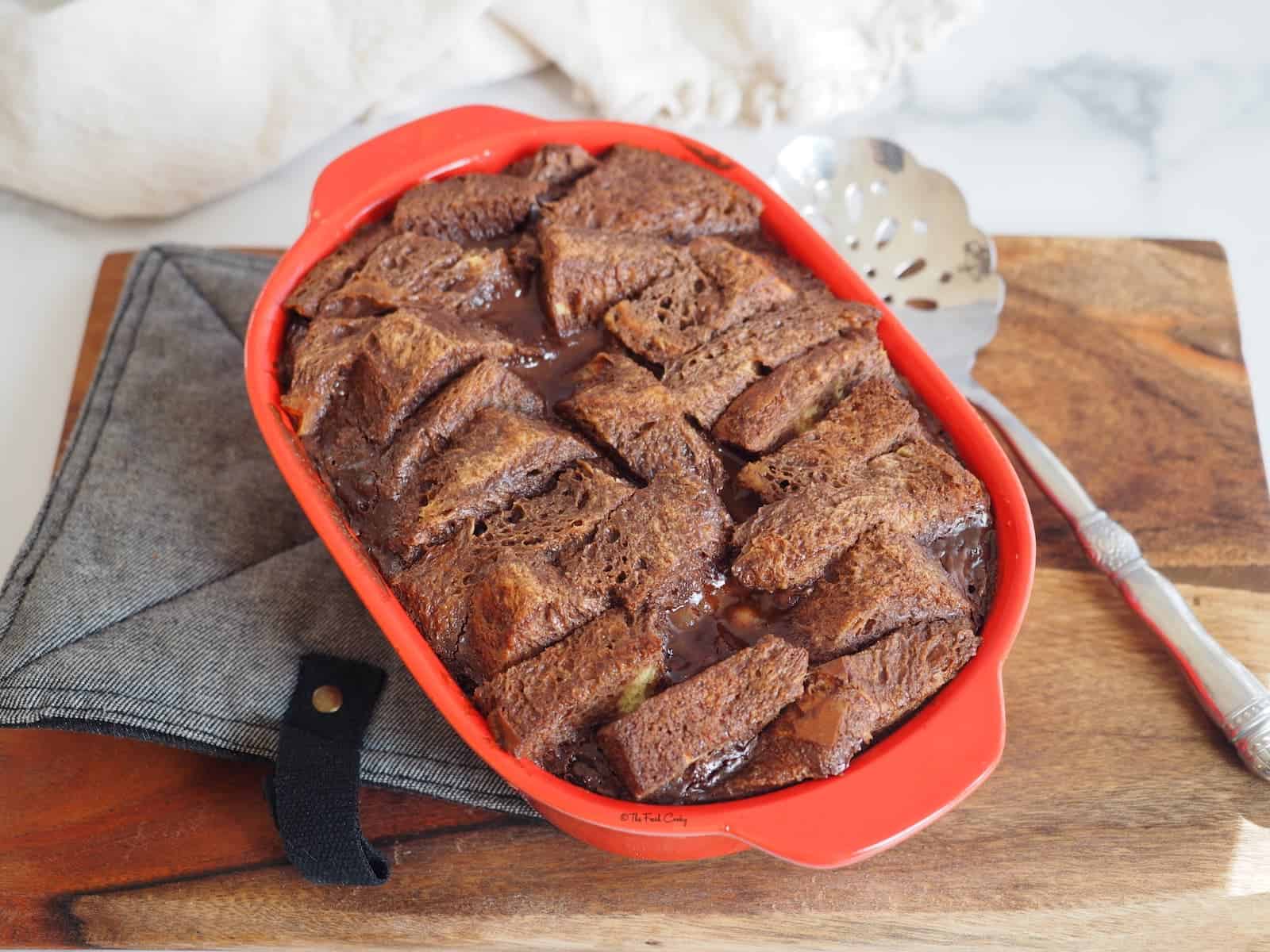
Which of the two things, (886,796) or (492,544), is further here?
(492,544)

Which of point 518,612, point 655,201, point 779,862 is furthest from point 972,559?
point 655,201

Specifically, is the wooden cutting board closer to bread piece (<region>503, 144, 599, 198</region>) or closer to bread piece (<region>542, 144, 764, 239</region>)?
bread piece (<region>542, 144, 764, 239</region>)

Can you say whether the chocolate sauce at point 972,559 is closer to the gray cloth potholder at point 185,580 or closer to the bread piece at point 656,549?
the bread piece at point 656,549

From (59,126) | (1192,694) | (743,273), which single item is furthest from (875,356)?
(59,126)

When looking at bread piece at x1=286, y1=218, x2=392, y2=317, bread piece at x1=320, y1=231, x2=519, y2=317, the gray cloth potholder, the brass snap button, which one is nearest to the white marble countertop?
the gray cloth potholder

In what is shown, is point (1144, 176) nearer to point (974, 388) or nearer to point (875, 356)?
point (974, 388)

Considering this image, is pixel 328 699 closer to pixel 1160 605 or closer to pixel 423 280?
pixel 423 280
